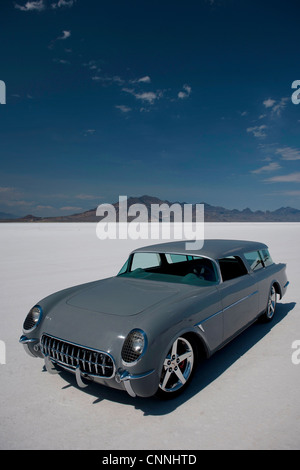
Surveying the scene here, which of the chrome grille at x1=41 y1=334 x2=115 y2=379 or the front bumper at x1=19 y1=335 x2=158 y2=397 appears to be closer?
the front bumper at x1=19 y1=335 x2=158 y2=397

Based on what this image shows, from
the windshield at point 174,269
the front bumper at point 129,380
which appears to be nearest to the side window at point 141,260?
the windshield at point 174,269

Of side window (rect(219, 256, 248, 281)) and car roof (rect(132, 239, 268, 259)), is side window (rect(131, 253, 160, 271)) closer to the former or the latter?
car roof (rect(132, 239, 268, 259))

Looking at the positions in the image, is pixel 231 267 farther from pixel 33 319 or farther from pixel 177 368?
pixel 33 319

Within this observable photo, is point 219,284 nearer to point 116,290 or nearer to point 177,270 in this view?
point 177,270

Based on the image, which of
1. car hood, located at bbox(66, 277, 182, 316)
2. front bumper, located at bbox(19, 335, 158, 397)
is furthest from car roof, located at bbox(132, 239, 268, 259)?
front bumper, located at bbox(19, 335, 158, 397)

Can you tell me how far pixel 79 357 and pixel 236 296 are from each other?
6.67 feet

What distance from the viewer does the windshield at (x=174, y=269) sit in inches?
144

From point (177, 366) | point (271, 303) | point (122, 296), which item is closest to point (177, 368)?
point (177, 366)

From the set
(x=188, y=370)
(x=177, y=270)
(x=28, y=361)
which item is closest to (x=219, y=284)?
(x=177, y=270)

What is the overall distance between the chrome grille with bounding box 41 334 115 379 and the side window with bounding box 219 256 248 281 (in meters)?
1.81

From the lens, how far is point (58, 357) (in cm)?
288

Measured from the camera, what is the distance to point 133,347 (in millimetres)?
2512

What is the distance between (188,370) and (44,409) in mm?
1437

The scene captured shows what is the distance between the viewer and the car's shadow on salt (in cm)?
282
